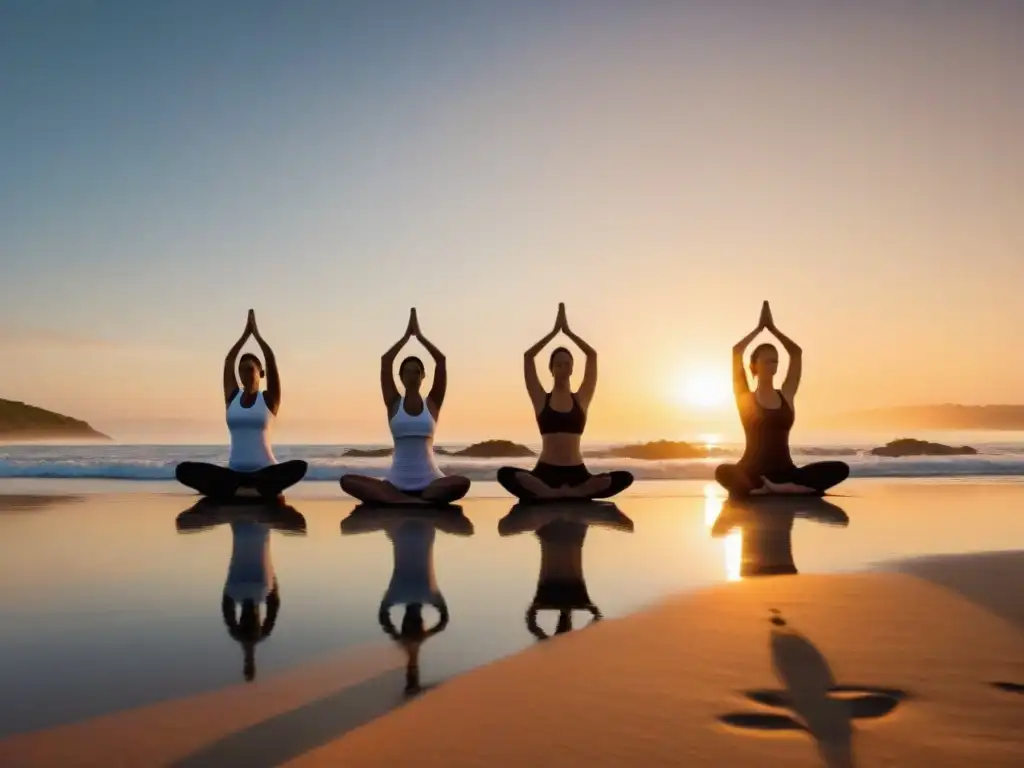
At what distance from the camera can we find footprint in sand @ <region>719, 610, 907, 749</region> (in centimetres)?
252

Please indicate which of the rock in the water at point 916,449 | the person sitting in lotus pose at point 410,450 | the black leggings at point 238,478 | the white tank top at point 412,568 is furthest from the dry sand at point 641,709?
the rock in the water at point 916,449

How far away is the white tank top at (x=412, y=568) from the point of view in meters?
4.67

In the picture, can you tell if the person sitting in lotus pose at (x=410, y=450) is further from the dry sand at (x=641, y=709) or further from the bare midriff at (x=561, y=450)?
the dry sand at (x=641, y=709)

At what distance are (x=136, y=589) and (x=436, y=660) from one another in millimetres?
2565

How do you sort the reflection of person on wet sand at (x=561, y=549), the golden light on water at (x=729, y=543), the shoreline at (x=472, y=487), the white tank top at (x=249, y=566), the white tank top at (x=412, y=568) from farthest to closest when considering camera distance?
1. the shoreline at (x=472, y=487)
2. the golden light on water at (x=729, y=543)
3. the white tank top at (x=249, y=566)
4. the white tank top at (x=412, y=568)
5. the reflection of person on wet sand at (x=561, y=549)

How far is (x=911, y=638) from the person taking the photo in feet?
11.8

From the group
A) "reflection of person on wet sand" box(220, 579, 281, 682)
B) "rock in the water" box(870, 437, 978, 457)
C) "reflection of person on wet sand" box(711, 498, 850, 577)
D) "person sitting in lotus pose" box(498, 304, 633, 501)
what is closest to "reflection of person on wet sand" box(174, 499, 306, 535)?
"person sitting in lotus pose" box(498, 304, 633, 501)

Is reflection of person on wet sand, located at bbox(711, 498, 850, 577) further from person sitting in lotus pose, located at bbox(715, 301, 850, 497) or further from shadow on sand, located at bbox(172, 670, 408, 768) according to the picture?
shadow on sand, located at bbox(172, 670, 408, 768)

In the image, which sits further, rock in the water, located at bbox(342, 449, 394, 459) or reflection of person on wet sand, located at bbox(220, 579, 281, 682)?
rock in the water, located at bbox(342, 449, 394, 459)

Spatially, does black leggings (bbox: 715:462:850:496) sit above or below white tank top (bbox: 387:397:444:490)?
below

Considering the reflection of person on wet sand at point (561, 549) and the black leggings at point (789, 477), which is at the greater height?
the black leggings at point (789, 477)

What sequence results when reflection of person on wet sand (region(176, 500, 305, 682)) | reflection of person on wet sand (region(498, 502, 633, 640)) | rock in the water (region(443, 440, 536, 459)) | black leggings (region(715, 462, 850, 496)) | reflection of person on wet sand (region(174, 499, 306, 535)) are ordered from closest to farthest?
reflection of person on wet sand (region(176, 500, 305, 682)) < reflection of person on wet sand (region(498, 502, 633, 640)) < reflection of person on wet sand (region(174, 499, 306, 535)) < black leggings (region(715, 462, 850, 496)) < rock in the water (region(443, 440, 536, 459))

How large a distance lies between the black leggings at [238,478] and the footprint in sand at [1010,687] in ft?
31.1

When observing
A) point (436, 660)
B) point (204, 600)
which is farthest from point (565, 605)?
point (204, 600)
